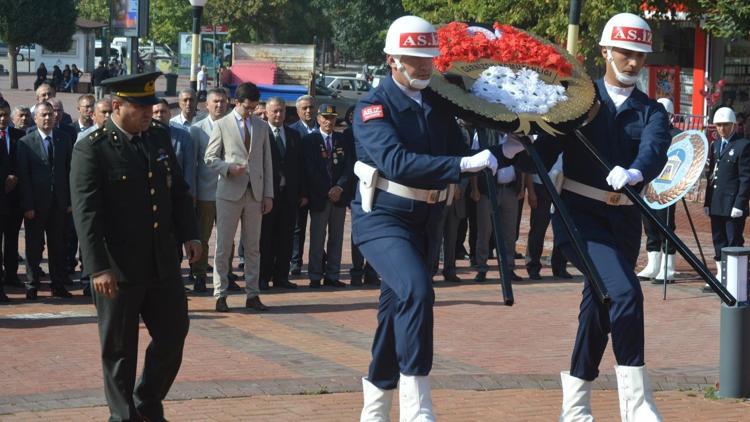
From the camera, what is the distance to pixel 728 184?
13859mm

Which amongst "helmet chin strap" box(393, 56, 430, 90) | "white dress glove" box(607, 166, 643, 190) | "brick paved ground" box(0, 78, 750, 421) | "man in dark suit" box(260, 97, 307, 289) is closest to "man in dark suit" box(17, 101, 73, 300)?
"brick paved ground" box(0, 78, 750, 421)

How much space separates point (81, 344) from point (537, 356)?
11.7 feet

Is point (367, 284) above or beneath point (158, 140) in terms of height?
beneath

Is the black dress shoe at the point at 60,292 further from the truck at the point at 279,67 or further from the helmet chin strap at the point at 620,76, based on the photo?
the truck at the point at 279,67

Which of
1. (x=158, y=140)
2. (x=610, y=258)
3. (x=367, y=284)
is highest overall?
(x=158, y=140)

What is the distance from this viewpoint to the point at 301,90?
40.6m

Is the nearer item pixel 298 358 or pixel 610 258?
pixel 610 258

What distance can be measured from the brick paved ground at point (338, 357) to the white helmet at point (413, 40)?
90.6 inches

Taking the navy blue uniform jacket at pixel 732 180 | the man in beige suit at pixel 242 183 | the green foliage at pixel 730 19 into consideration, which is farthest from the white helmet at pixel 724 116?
the man in beige suit at pixel 242 183

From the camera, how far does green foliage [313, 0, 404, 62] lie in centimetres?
6800

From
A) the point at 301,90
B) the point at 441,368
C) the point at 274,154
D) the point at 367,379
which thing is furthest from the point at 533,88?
the point at 301,90

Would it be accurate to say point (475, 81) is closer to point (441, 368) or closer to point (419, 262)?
point (419, 262)

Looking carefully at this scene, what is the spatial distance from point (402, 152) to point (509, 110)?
0.68 m

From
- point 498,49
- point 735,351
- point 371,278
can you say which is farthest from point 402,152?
point 371,278
